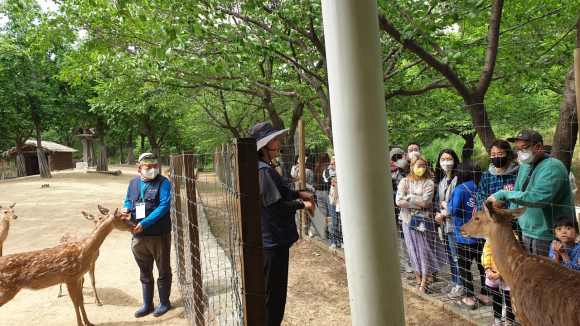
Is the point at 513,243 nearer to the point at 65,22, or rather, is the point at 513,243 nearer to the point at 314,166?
the point at 314,166

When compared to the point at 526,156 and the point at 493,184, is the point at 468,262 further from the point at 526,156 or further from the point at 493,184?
the point at 526,156

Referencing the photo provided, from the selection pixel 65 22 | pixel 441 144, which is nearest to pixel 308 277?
pixel 65 22

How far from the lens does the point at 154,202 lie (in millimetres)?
4734

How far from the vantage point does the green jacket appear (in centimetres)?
327

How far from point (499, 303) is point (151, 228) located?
3.96 meters

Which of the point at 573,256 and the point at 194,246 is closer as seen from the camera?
the point at 573,256

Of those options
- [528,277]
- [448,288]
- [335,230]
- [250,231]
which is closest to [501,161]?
[528,277]

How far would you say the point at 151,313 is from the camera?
4922mm

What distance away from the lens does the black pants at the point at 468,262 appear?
167 inches

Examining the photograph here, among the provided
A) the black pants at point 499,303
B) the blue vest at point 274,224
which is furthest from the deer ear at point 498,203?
the blue vest at point 274,224

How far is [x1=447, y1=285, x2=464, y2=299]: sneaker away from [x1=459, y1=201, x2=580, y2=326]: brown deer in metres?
1.35

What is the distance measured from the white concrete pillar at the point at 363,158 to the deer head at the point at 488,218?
77.7 inches

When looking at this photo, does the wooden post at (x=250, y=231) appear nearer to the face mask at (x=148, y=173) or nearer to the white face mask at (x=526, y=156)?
the white face mask at (x=526, y=156)

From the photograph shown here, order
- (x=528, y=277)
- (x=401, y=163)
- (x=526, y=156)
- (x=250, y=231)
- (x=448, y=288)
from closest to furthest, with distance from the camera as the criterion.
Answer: (x=250, y=231)
(x=528, y=277)
(x=526, y=156)
(x=448, y=288)
(x=401, y=163)
